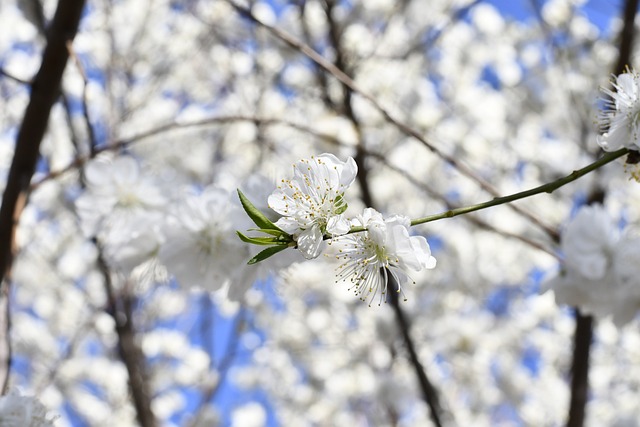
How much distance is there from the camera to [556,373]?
5680mm

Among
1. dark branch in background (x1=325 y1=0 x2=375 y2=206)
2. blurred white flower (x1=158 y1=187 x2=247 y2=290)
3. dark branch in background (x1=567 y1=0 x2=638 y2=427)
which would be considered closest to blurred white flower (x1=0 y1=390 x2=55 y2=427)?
blurred white flower (x1=158 y1=187 x2=247 y2=290)

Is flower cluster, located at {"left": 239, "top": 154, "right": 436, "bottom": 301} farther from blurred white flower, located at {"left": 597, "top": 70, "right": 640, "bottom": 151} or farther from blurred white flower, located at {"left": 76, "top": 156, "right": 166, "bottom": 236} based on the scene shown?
blurred white flower, located at {"left": 76, "top": 156, "right": 166, "bottom": 236}

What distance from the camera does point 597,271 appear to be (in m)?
1.25

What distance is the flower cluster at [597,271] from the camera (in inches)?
49.6

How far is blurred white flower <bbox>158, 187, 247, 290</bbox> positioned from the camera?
110 centimetres

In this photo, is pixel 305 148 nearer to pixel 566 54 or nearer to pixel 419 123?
pixel 419 123

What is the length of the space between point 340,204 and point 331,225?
2.3 inches

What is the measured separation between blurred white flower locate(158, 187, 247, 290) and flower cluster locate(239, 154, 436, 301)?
1.01 ft

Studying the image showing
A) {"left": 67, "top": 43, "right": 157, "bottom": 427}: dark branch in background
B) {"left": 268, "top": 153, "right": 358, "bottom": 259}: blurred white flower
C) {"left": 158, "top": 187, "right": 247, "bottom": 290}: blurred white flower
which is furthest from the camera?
{"left": 67, "top": 43, "right": 157, "bottom": 427}: dark branch in background

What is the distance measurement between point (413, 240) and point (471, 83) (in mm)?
4797

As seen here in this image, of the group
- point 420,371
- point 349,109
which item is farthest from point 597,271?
point 349,109

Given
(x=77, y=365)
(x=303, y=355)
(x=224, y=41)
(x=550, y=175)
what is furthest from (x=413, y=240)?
(x=77, y=365)

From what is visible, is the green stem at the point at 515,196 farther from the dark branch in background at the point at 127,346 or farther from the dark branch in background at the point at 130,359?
the dark branch in background at the point at 130,359

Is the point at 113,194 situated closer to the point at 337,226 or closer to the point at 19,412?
the point at 19,412
